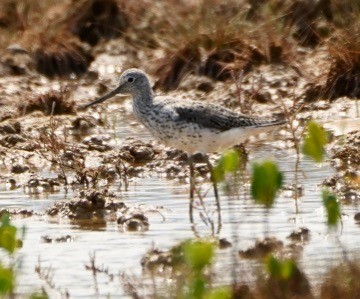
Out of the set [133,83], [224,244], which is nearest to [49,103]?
[133,83]

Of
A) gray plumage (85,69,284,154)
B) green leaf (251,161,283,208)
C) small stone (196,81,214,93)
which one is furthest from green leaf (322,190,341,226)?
small stone (196,81,214,93)

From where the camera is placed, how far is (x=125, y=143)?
1438cm

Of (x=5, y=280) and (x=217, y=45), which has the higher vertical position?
(x=217, y=45)

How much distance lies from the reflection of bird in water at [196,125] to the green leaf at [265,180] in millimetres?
4543

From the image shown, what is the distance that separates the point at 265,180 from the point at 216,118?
201 inches

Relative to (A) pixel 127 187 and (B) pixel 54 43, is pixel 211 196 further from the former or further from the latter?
(B) pixel 54 43

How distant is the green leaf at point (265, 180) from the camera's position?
6969mm

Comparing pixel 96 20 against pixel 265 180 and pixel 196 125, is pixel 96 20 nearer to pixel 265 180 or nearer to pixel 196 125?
pixel 196 125

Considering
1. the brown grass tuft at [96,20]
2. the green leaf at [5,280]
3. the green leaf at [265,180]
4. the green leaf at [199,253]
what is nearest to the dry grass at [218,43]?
the brown grass tuft at [96,20]

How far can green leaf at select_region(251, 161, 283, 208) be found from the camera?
6.97 metres

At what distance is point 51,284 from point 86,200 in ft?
9.00

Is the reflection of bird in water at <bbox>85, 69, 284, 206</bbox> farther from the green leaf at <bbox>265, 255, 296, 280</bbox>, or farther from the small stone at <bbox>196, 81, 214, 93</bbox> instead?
the green leaf at <bbox>265, 255, 296, 280</bbox>

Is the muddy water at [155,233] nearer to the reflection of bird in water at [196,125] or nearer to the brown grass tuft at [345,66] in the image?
the reflection of bird in water at [196,125]

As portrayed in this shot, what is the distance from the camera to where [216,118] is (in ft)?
39.6
